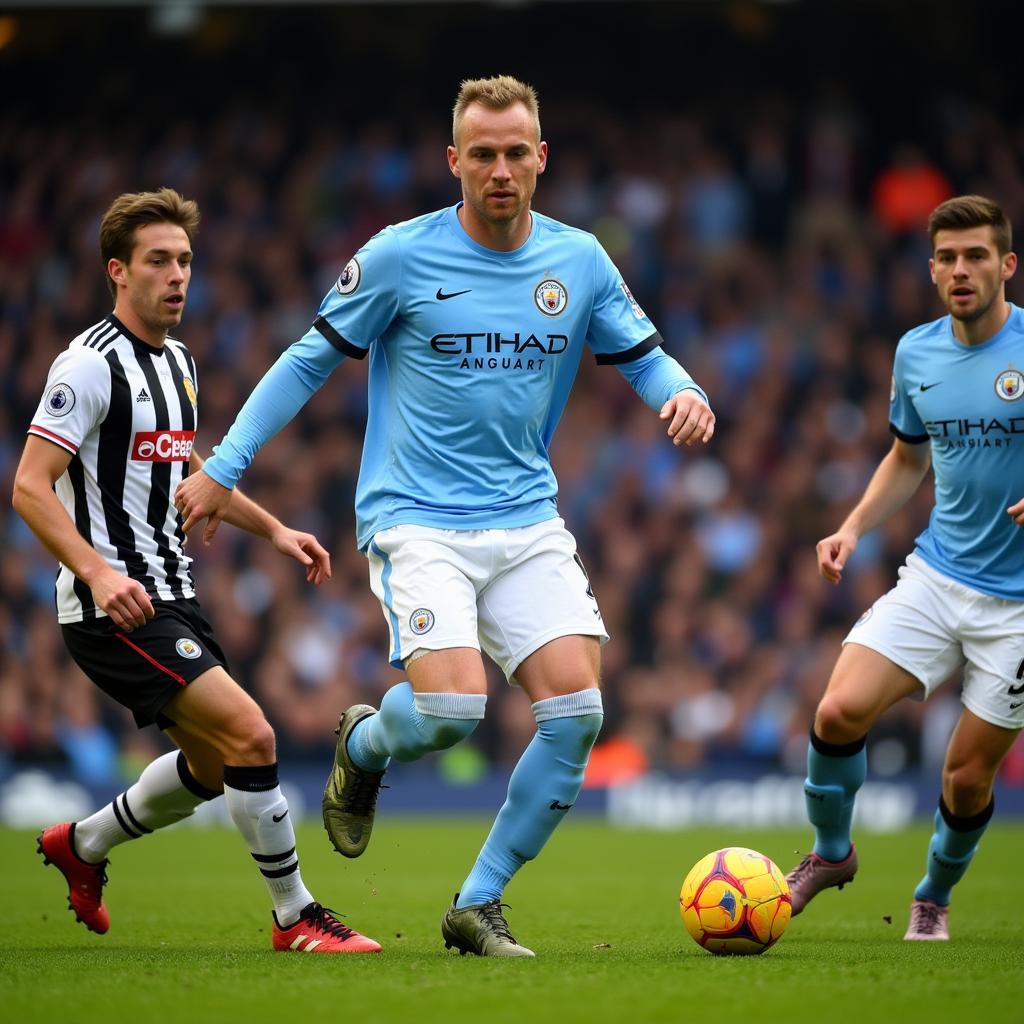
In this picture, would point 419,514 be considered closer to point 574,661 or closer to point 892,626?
point 574,661

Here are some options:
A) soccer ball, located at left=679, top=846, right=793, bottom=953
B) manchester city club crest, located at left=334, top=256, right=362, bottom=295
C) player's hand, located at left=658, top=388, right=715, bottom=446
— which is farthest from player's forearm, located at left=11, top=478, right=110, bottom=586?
soccer ball, located at left=679, top=846, right=793, bottom=953

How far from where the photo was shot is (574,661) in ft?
18.2

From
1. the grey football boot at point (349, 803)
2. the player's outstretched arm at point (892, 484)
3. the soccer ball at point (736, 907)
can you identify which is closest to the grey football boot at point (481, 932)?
the grey football boot at point (349, 803)

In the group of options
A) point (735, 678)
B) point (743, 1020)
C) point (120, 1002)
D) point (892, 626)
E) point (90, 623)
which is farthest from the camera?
point (735, 678)

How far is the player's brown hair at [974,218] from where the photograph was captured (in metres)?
6.36

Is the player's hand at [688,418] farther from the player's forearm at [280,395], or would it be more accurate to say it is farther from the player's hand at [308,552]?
the player's hand at [308,552]

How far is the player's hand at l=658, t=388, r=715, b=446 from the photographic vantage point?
17.8ft

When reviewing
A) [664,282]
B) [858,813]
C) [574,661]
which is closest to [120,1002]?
[574,661]

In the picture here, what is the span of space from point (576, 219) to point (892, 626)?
13.2 metres

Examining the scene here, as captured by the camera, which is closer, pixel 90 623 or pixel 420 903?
pixel 90 623

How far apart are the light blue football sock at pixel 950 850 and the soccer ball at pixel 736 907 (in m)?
1.10

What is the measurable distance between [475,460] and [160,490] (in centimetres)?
123

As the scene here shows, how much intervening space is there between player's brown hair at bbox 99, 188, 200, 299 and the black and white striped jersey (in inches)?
10.5

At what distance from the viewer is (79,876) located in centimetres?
638
